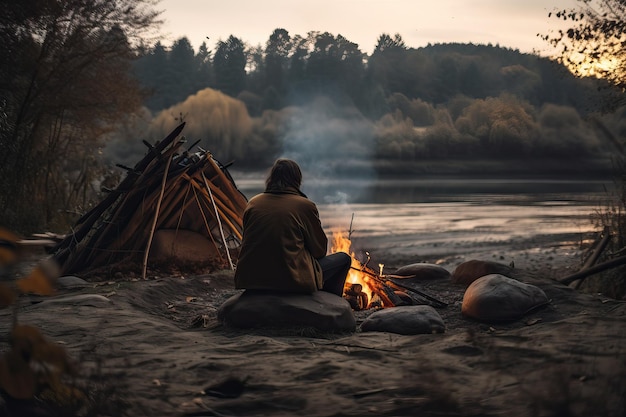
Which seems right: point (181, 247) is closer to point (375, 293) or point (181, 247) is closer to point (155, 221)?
point (155, 221)

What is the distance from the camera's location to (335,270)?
6.54 metres

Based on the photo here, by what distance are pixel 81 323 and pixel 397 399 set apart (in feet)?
10.3

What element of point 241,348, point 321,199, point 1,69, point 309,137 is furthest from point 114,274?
point 309,137

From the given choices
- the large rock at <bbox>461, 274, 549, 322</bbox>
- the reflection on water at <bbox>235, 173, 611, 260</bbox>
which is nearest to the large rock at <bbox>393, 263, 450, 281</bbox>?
the reflection on water at <bbox>235, 173, 611, 260</bbox>

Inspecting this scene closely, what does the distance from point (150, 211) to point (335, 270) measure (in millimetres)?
3506

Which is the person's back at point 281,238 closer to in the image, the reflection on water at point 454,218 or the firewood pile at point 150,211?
the reflection on water at point 454,218

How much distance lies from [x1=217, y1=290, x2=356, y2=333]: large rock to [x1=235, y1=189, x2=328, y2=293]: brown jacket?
11 centimetres

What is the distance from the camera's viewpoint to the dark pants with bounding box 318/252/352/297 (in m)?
6.42

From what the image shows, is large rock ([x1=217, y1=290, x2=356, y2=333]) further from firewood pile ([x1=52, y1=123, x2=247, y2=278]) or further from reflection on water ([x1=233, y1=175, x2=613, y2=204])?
reflection on water ([x1=233, y1=175, x2=613, y2=204])

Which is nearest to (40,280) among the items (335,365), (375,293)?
(335,365)

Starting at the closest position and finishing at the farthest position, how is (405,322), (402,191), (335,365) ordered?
(335,365), (405,322), (402,191)

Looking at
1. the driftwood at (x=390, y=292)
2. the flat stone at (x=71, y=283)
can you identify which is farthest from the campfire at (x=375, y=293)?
the flat stone at (x=71, y=283)

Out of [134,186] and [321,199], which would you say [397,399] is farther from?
[321,199]

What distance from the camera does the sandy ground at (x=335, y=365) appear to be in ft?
10.9
